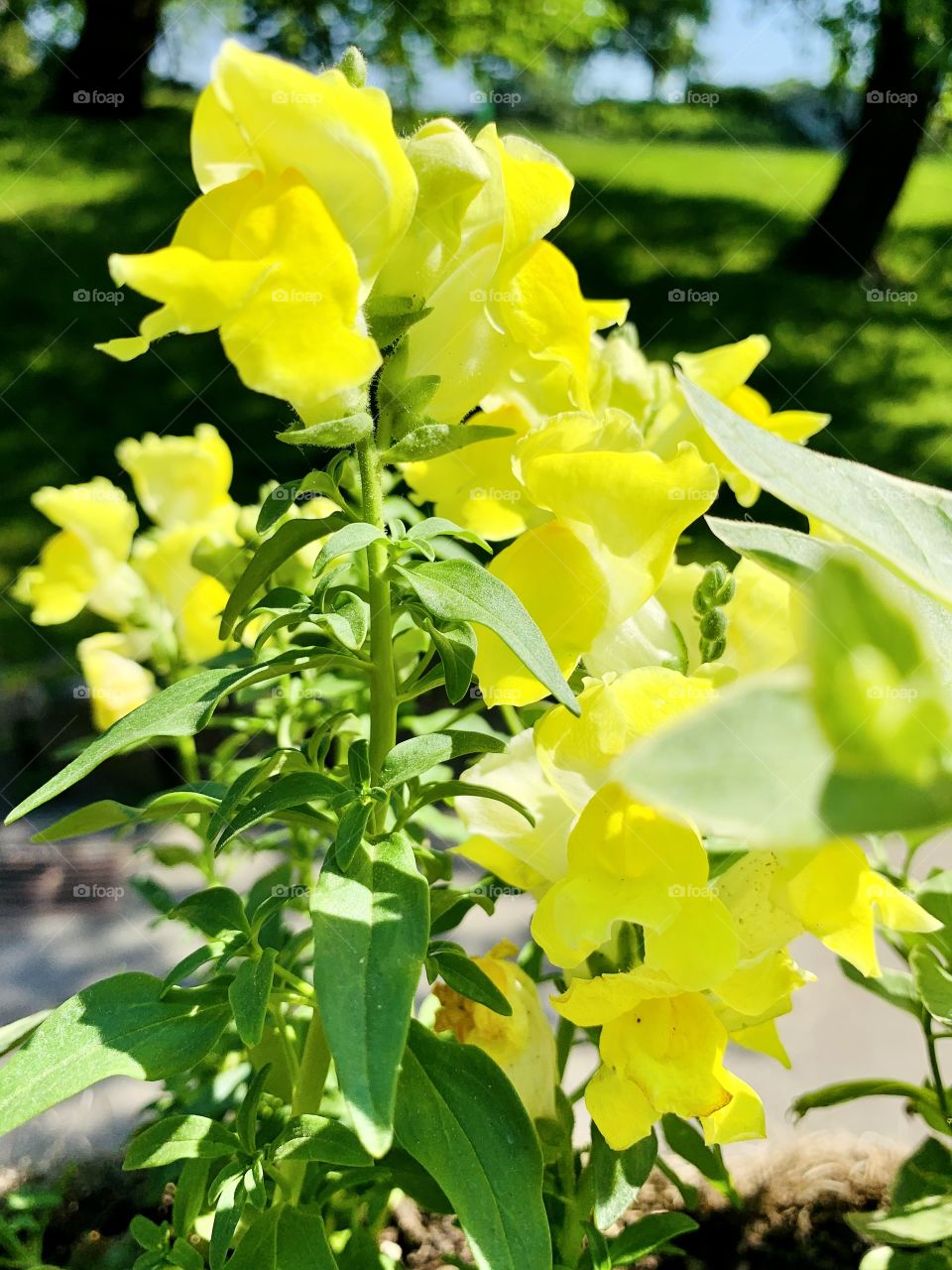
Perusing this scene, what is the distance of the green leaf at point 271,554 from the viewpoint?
0.54 metres

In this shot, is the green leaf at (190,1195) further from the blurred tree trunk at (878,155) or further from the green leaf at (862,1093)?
the blurred tree trunk at (878,155)

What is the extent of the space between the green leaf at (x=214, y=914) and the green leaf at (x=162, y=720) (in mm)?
113

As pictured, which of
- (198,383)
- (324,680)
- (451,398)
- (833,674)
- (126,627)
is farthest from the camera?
(198,383)

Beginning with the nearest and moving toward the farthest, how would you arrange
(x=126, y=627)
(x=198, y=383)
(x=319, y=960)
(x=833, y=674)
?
(x=833, y=674) → (x=319, y=960) → (x=126, y=627) → (x=198, y=383)

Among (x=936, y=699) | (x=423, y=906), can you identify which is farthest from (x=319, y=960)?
(x=936, y=699)

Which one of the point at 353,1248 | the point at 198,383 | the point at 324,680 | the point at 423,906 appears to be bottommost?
the point at 198,383

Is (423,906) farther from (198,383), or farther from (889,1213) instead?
(198,383)

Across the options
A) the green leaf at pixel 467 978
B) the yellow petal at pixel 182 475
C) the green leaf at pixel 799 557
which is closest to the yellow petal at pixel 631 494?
the green leaf at pixel 799 557

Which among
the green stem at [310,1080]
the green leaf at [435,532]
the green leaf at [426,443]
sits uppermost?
the green leaf at [426,443]

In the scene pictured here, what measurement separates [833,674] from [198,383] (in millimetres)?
3164

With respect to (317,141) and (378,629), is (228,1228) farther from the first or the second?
(317,141)

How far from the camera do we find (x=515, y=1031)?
667mm

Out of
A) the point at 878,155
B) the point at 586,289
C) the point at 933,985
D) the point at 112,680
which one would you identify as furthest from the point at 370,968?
the point at 878,155

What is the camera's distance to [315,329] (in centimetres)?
48
